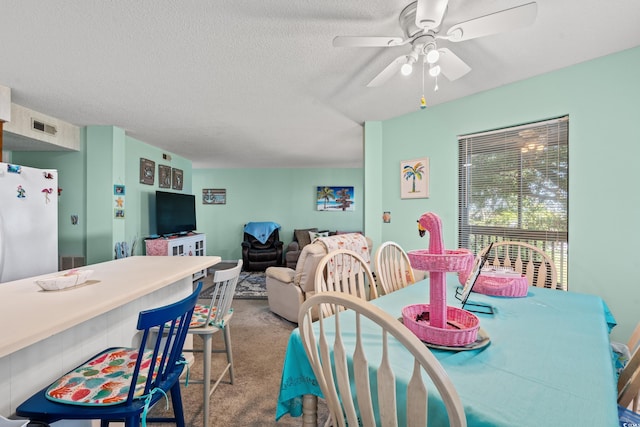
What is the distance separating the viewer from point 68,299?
1.01 metres

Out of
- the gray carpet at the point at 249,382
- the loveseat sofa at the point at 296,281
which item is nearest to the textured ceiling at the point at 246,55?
the loveseat sofa at the point at 296,281

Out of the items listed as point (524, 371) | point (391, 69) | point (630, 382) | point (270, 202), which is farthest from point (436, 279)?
point (270, 202)

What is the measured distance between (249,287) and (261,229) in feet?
6.34

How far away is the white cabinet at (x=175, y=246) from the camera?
4051mm

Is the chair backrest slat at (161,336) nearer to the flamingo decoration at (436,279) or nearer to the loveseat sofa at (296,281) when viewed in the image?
the flamingo decoration at (436,279)

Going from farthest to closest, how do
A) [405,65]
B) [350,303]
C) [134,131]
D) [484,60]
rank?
[134,131] < [484,60] < [405,65] < [350,303]

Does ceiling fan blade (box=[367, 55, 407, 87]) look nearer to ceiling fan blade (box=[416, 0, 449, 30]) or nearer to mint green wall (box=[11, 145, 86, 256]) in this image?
ceiling fan blade (box=[416, 0, 449, 30])

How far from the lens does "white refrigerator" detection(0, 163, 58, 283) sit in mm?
2037

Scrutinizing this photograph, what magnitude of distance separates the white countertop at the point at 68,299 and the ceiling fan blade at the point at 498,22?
76.6 inches

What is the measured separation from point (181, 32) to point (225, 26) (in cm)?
30

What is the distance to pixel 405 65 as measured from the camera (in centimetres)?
161

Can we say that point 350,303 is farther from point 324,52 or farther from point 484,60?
point 484,60

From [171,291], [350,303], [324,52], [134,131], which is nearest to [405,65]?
Answer: [324,52]

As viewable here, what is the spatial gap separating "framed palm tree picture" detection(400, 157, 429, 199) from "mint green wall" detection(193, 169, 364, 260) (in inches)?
141
